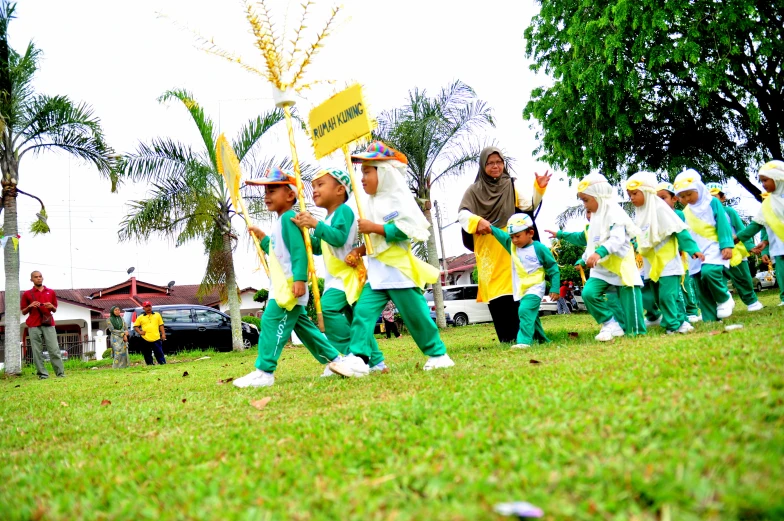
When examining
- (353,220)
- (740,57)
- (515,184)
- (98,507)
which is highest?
(740,57)

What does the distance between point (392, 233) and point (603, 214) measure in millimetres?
2555

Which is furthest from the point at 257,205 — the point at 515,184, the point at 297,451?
the point at 297,451

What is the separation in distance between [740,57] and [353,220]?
14.8 metres

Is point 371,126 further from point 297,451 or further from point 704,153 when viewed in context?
point 704,153

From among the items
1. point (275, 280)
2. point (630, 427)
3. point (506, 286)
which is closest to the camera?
point (630, 427)

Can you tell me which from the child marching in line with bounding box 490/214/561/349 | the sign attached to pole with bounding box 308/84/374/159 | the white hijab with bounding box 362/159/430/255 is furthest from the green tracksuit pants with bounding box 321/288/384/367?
the child marching in line with bounding box 490/214/561/349

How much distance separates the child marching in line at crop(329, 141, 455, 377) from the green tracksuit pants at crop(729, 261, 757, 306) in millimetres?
5578

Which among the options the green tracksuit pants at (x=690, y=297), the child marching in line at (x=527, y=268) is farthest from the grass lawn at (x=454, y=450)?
the green tracksuit pants at (x=690, y=297)

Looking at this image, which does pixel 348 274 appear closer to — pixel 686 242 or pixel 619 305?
pixel 619 305

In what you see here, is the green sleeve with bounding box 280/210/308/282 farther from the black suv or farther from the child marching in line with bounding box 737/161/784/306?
the black suv

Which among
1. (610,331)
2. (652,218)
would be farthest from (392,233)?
(652,218)

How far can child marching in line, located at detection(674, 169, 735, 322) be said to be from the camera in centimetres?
782

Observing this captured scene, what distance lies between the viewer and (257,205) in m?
17.2

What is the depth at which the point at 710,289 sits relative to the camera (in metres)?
7.89
